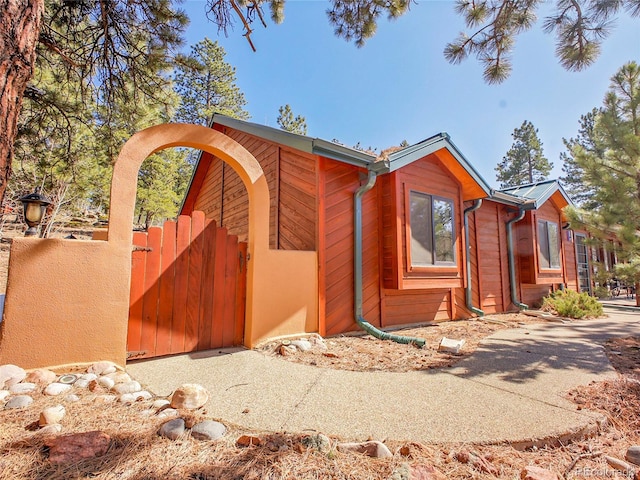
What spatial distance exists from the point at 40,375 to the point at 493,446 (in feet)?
11.5

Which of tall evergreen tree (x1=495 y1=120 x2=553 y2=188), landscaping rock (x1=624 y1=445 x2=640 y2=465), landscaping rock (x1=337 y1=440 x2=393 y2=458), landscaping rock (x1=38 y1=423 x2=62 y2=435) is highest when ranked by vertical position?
tall evergreen tree (x1=495 y1=120 x2=553 y2=188)

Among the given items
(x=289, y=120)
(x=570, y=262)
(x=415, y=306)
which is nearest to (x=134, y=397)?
(x=415, y=306)

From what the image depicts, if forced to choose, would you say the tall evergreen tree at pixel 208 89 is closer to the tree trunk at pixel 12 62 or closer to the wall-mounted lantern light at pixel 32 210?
the wall-mounted lantern light at pixel 32 210

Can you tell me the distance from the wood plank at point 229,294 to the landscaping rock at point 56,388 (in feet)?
5.52

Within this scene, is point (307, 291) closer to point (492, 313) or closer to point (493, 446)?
point (493, 446)

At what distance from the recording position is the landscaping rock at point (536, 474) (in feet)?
4.74

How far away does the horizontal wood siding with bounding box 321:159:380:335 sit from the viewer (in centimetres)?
471

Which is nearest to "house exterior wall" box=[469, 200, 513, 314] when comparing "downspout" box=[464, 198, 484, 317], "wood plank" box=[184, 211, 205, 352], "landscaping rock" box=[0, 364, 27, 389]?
"downspout" box=[464, 198, 484, 317]

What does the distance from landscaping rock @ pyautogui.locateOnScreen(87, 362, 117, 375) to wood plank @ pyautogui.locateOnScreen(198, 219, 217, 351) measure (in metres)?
1.00

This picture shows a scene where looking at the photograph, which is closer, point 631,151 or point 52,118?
point 631,151

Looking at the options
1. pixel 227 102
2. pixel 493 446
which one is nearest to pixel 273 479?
pixel 493 446

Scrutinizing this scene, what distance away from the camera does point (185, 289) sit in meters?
3.62

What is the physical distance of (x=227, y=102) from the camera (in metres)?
20.7

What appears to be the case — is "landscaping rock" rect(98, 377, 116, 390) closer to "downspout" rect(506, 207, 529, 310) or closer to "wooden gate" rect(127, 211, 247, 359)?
"wooden gate" rect(127, 211, 247, 359)
